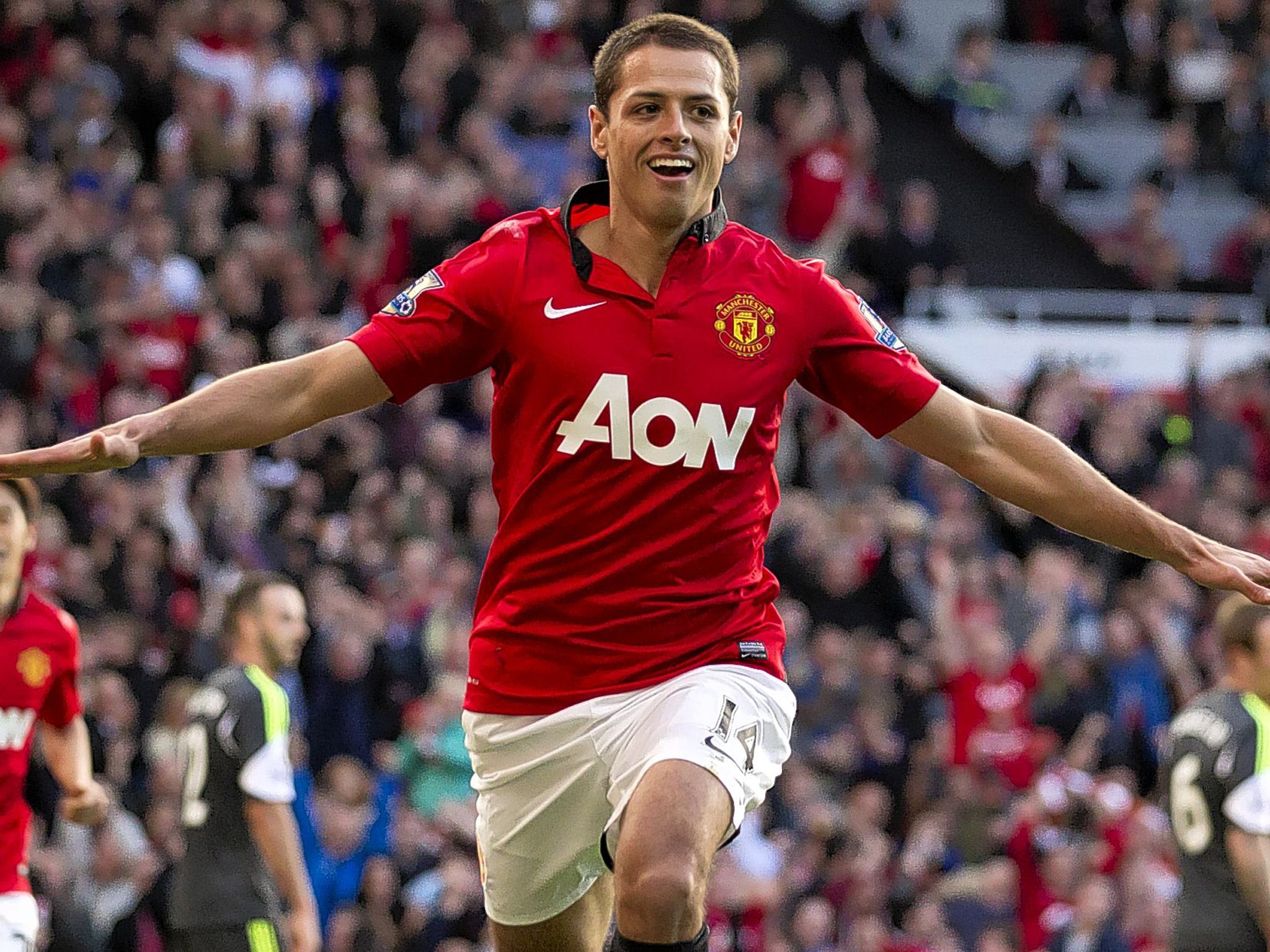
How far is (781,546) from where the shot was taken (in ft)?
47.1

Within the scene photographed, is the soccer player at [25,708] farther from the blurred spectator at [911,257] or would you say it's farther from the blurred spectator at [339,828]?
the blurred spectator at [911,257]

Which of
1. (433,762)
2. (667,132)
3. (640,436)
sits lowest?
(433,762)

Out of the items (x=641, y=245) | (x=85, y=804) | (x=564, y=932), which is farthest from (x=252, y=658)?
(x=641, y=245)

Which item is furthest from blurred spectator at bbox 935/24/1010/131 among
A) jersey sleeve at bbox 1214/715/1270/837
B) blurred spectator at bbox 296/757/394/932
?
jersey sleeve at bbox 1214/715/1270/837

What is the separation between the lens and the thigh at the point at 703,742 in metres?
4.79

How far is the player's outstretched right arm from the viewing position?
→ 4.61 m

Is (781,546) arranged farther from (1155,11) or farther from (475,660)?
(1155,11)

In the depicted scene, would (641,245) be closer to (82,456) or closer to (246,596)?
(82,456)

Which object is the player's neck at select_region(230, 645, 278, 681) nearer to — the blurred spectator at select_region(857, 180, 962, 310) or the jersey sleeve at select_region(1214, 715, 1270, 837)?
the jersey sleeve at select_region(1214, 715, 1270, 837)

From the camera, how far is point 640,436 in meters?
5.02

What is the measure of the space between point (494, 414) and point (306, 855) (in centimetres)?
599

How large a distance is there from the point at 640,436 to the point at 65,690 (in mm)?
3007

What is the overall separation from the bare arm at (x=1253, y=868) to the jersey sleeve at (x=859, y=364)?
3511mm

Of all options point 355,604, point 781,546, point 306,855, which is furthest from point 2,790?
point 781,546
